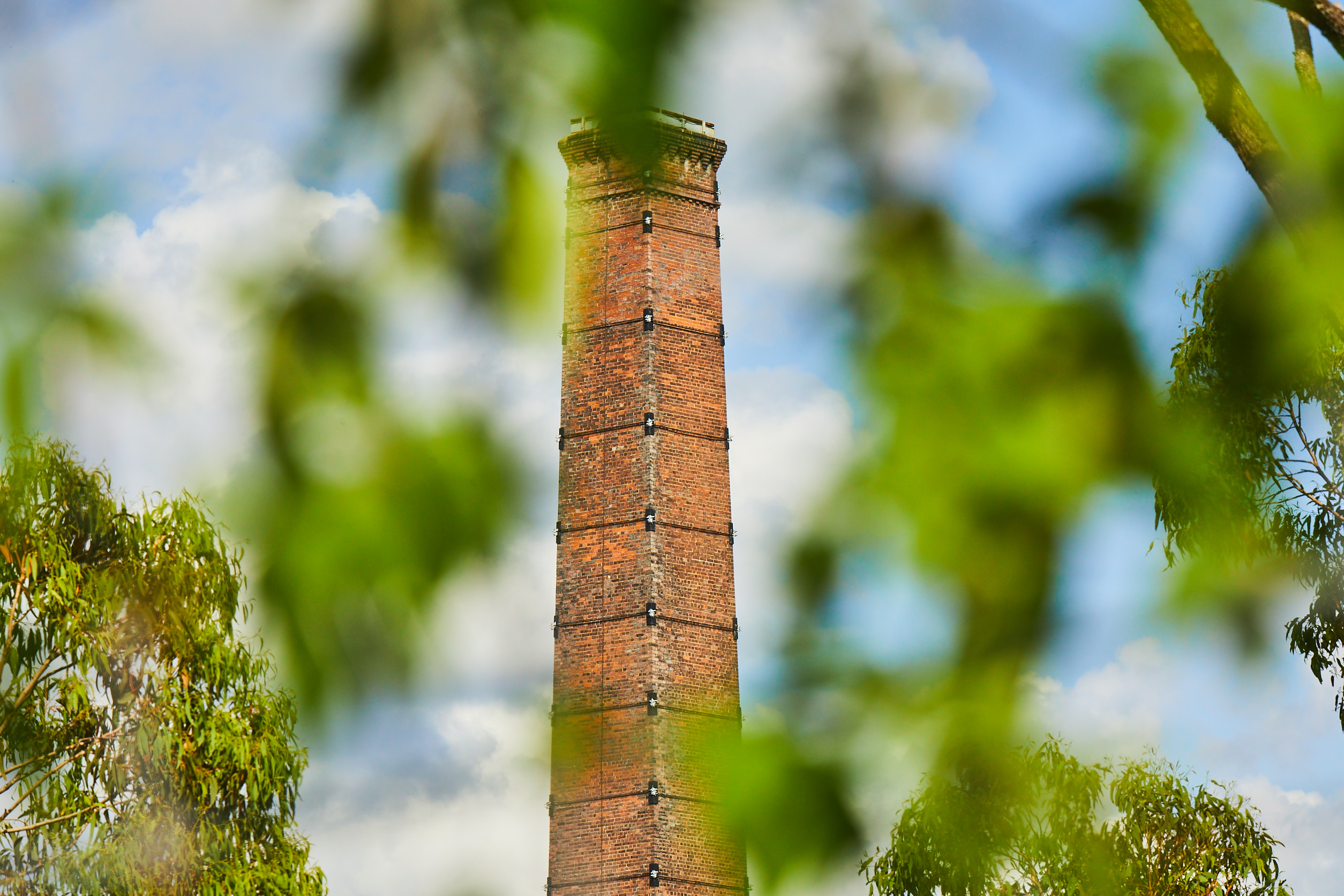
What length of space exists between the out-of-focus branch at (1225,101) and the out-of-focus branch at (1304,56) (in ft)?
0.36

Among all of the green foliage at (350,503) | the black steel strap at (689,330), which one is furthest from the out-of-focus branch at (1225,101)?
the black steel strap at (689,330)

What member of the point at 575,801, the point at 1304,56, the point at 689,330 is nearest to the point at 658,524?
the point at 689,330

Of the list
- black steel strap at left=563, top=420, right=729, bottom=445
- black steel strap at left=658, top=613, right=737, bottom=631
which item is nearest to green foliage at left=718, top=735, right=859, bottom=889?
black steel strap at left=563, top=420, right=729, bottom=445

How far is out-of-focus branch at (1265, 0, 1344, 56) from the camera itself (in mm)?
1681

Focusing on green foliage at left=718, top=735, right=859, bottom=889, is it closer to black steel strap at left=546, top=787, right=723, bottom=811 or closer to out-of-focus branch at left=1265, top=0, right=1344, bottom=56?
black steel strap at left=546, top=787, right=723, bottom=811

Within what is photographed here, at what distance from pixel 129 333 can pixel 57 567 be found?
11.0 meters

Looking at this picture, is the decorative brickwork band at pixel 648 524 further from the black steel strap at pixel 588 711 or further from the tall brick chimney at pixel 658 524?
the black steel strap at pixel 588 711

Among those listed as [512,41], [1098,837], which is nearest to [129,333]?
[512,41]

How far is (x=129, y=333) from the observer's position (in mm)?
1170

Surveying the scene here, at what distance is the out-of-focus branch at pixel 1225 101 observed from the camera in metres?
1.48

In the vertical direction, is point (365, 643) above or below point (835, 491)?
below

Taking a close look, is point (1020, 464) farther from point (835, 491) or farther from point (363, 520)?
point (363, 520)

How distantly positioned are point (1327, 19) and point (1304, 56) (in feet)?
0.22

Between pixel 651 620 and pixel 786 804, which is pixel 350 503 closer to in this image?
pixel 786 804
